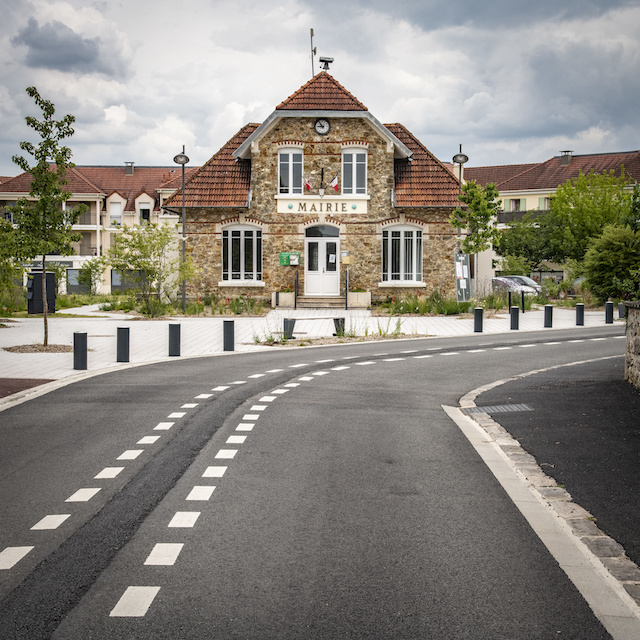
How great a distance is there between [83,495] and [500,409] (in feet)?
20.2

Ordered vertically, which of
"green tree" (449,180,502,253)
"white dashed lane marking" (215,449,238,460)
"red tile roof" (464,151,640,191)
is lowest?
"white dashed lane marking" (215,449,238,460)

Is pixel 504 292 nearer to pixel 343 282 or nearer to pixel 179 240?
pixel 343 282

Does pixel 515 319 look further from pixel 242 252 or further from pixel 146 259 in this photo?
pixel 242 252

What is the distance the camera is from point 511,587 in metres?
4.71

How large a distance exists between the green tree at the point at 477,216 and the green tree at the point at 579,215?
19726mm

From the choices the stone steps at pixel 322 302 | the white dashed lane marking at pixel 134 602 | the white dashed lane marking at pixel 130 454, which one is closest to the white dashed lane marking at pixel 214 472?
the white dashed lane marking at pixel 130 454

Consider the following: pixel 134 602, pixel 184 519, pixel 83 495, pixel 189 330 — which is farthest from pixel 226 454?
pixel 189 330

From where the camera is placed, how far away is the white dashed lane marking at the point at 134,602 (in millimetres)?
4294

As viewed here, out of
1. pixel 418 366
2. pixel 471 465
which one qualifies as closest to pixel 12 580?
pixel 471 465

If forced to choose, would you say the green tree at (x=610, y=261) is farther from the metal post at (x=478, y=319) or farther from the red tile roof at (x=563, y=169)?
the red tile roof at (x=563, y=169)

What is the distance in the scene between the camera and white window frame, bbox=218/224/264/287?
36562mm

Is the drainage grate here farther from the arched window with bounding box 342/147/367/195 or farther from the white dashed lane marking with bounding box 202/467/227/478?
the arched window with bounding box 342/147/367/195

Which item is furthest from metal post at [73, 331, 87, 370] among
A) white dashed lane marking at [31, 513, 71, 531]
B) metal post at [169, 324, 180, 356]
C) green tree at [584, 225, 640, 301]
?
green tree at [584, 225, 640, 301]

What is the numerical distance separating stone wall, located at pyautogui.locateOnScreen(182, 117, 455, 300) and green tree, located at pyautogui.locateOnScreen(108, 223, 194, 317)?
16.9ft
